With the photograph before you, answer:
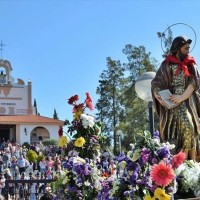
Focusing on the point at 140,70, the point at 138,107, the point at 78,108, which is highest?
the point at 140,70

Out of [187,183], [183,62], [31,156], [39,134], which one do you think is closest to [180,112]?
[183,62]

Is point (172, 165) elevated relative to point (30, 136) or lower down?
lower down

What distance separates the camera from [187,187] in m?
5.01

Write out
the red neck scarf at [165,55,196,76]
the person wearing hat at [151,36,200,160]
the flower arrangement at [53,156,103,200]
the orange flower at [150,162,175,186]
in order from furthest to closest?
1. the flower arrangement at [53,156,103,200]
2. the red neck scarf at [165,55,196,76]
3. the person wearing hat at [151,36,200,160]
4. the orange flower at [150,162,175,186]

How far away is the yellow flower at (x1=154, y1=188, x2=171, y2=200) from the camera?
4125mm

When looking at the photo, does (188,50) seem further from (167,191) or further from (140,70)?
(140,70)

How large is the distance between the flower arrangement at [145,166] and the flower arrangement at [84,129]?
2.61 m

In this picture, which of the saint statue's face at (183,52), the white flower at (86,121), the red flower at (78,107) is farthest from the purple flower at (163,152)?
the red flower at (78,107)

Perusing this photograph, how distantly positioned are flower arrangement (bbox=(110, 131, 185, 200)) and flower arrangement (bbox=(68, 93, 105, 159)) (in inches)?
103

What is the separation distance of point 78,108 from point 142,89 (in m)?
1.53

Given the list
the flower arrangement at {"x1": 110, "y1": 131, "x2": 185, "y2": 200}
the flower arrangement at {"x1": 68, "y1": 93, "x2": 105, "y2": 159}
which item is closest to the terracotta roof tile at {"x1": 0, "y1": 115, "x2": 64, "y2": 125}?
the flower arrangement at {"x1": 68, "y1": 93, "x2": 105, "y2": 159}

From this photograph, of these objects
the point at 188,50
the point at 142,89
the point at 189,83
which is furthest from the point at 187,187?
the point at 142,89

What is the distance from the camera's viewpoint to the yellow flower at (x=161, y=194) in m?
4.12

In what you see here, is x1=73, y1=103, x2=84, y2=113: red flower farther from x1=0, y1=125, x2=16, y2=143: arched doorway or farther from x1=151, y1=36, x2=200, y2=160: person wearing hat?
x1=0, y1=125, x2=16, y2=143: arched doorway
